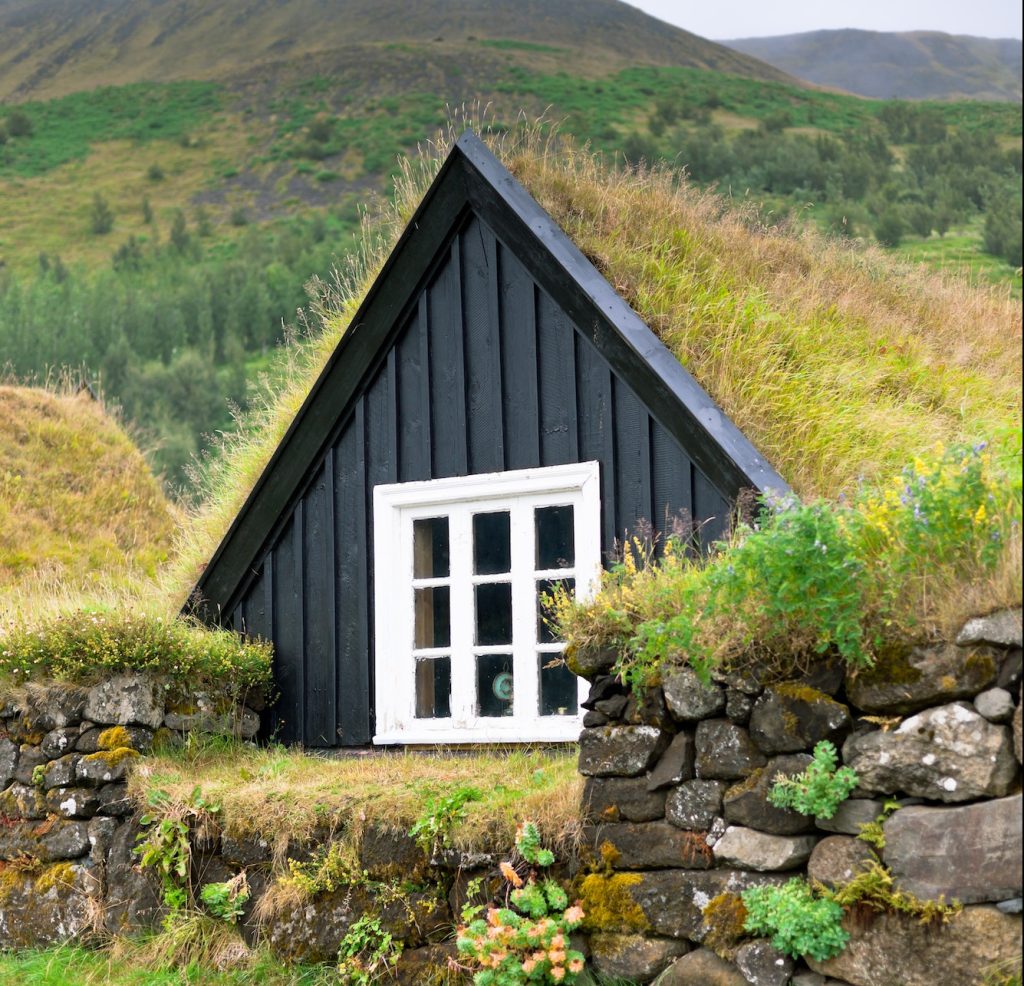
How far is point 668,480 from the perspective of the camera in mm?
7477

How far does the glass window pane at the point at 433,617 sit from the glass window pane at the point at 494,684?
13.1 inches

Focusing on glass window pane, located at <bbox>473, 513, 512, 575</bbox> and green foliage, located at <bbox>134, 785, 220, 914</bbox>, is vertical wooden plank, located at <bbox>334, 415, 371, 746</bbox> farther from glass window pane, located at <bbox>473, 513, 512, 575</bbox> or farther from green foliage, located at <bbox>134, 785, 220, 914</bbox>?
green foliage, located at <bbox>134, 785, 220, 914</bbox>

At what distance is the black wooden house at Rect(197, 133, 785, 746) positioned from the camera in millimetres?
7727

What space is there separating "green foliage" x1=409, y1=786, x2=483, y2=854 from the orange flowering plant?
0.44 m

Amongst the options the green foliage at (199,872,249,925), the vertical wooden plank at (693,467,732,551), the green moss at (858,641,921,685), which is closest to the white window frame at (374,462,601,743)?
the vertical wooden plank at (693,467,732,551)

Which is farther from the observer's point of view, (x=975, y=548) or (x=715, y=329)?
(x=715, y=329)

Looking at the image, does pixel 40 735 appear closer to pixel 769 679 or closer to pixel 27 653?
pixel 27 653

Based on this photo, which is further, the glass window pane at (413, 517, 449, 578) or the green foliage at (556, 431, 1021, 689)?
the glass window pane at (413, 517, 449, 578)

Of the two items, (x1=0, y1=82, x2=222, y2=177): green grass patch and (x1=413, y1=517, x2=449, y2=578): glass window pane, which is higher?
(x1=0, y1=82, x2=222, y2=177): green grass patch

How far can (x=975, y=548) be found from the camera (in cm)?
502

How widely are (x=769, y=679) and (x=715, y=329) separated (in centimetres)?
377

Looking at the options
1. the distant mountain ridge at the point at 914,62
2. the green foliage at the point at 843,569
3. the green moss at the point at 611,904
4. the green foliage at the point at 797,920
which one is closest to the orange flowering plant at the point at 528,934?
the green moss at the point at 611,904

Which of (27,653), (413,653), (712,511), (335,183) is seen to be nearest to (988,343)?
(712,511)

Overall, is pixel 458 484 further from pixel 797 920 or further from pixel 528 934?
pixel 797 920
